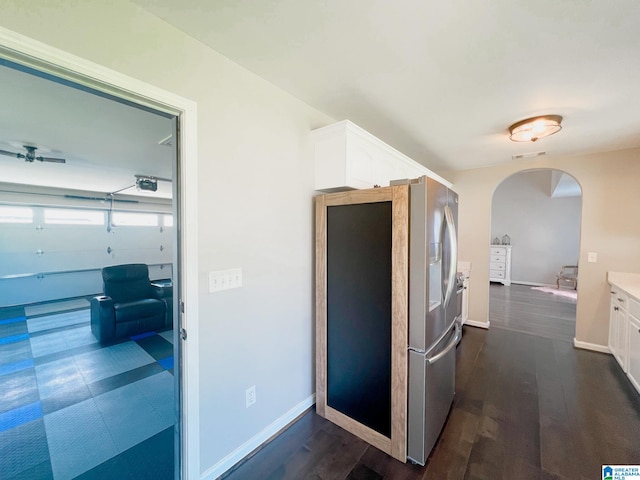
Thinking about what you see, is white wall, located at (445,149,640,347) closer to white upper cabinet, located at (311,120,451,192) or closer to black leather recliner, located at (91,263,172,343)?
white upper cabinet, located at (311,120,451,192)

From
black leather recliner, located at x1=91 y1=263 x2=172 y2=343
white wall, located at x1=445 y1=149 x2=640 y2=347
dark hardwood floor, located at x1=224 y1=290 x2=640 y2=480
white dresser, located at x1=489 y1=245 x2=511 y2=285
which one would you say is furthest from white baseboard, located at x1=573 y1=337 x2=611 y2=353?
black leather recliner, located at x1=91 y1=263 x2=172 y2=343

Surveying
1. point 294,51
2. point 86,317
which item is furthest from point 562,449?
point 86,317

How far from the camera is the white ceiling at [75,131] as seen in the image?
183 centimetres

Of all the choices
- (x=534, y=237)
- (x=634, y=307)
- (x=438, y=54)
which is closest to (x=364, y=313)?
(x=438, y=54)

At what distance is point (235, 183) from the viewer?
5.33 feet

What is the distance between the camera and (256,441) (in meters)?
1.77

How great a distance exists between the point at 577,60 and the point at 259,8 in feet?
6.13

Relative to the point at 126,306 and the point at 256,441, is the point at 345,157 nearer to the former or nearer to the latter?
the point at 256,441

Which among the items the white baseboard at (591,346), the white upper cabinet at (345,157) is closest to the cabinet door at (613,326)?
the white baseboard at (591,346)

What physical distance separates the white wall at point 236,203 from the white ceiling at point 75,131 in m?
0.62

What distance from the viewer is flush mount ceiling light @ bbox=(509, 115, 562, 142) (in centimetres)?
231

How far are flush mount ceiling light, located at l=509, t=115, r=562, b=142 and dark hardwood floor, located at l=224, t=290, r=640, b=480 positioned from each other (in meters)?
2.45

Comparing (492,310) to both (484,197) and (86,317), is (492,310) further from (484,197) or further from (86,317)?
(86,317)

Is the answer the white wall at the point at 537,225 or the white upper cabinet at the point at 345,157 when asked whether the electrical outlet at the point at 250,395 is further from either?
the white wall at the point at 537,225
